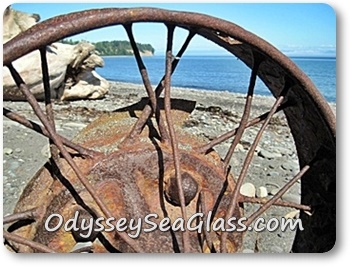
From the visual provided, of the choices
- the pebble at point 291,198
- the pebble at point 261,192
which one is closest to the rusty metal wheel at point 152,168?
the pebble at point 291,198

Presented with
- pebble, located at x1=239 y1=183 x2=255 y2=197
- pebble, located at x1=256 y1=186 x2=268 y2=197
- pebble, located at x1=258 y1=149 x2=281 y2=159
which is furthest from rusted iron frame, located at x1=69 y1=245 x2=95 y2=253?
pebble, located at x1=258 y1=149 x2=281 y2=159

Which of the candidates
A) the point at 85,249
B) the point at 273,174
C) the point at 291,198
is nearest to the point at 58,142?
the point at 85,249

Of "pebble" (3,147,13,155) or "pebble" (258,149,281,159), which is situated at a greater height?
"pebble" (3,147,13,155)

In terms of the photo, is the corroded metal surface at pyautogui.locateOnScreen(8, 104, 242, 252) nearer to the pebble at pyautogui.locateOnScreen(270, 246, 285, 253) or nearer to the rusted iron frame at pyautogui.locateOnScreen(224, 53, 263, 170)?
the rusted iron frame at pyautogui.locateOnScreen(224, 53, 263, 170)

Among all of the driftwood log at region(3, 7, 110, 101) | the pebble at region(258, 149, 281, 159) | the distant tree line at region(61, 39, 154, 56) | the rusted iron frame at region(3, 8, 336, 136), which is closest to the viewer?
the rusted iron frame at region(3, 8, 336, 136)

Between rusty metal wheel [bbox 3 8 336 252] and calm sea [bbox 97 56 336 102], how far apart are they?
5 cm

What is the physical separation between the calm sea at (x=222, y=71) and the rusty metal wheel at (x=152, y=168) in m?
0.05

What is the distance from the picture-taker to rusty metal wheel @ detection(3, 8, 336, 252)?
→ 1.82 feet

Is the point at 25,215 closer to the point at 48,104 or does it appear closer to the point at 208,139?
the point at 48,104

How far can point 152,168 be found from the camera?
59 centimetres

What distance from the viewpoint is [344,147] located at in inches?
25.6

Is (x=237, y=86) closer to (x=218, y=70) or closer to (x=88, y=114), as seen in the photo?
(x=218, y=70)

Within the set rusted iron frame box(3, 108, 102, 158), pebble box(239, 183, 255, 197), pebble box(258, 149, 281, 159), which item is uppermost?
rusted iron frame box(3, 108, 102, 158)

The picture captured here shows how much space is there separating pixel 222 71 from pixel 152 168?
0.40 metres
